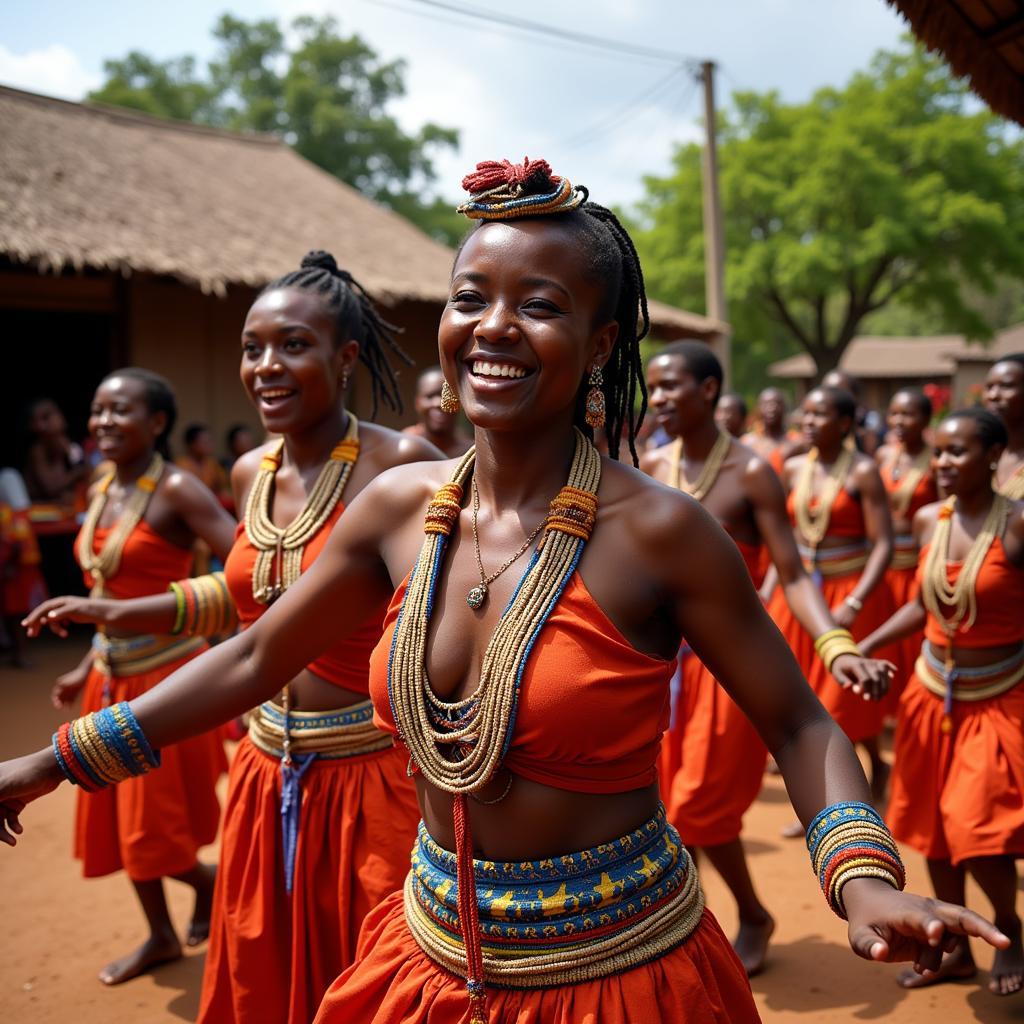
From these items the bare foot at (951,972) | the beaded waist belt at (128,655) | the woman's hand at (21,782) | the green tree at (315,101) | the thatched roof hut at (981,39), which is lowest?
the bare foot at (951,972)

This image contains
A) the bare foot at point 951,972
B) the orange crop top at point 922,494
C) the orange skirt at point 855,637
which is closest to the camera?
the bare foot at point 951,972

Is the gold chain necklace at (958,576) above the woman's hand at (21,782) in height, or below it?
above

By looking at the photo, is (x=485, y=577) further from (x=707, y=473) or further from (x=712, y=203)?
(x=712, y=203)

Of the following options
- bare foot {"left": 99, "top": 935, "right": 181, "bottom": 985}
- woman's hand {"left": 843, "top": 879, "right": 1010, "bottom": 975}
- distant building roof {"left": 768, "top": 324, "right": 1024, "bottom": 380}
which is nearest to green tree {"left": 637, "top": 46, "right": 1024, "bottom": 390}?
distant building roof {"left": 768, "top": 324, "right": 1024, "bottom": 380}

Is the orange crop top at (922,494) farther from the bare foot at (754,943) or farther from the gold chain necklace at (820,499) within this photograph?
the bare foot at (754,943)

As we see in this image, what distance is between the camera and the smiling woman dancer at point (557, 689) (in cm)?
170

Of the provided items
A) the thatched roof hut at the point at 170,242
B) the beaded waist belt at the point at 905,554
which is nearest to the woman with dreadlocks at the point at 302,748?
the beaded waist belt at the point at 905,554

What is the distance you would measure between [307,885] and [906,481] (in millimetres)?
5763

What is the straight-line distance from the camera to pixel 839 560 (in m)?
6.27

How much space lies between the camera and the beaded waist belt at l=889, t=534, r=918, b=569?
281 inches

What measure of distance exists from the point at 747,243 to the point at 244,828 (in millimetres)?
27564

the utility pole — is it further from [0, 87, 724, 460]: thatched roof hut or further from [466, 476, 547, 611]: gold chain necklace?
[466, 476, 547, 611]: gold chain necklace

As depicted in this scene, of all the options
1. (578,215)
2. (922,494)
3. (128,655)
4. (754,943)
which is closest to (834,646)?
(578,215)

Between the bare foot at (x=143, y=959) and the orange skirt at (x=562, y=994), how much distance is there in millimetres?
2611
